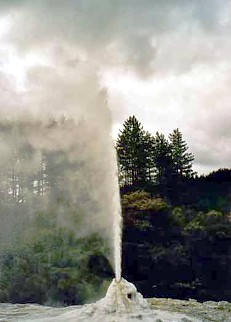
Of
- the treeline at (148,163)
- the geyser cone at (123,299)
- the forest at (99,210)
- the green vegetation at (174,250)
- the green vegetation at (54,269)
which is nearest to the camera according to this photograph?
the geyser cone at (123,299)

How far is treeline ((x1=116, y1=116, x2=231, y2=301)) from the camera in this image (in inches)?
1198

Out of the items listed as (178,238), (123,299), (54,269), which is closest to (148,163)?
(178,238)

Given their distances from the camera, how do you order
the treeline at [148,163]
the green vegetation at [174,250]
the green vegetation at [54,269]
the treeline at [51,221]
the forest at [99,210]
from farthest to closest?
the treeline at [148,163] < the green vegetation at [174,250] < the forest at [99,210] < the treeline at [51,221] < the green vegetation at [54,269]

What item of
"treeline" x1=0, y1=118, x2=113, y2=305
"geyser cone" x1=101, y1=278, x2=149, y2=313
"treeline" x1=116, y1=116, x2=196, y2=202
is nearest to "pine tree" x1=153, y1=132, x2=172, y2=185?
"treeline" x1=116, y1=116, x2=196, y2=202

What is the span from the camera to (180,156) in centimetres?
4641

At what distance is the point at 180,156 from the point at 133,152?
237 inches

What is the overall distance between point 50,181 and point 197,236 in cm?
1675

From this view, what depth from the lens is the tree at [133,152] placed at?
1646 inches

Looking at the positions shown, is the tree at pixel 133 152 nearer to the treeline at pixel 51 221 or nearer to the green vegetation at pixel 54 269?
the treeline at pixel 51 221

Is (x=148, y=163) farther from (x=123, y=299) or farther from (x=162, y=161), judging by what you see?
(x=123, y=299)

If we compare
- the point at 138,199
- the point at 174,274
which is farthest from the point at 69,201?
the point at 174,274

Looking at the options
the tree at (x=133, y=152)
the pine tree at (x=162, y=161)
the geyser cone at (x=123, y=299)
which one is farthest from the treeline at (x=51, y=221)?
the geyser cone at (x=123, y=299)

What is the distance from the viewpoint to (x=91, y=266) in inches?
1100

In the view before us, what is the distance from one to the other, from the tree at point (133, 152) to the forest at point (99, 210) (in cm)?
8
